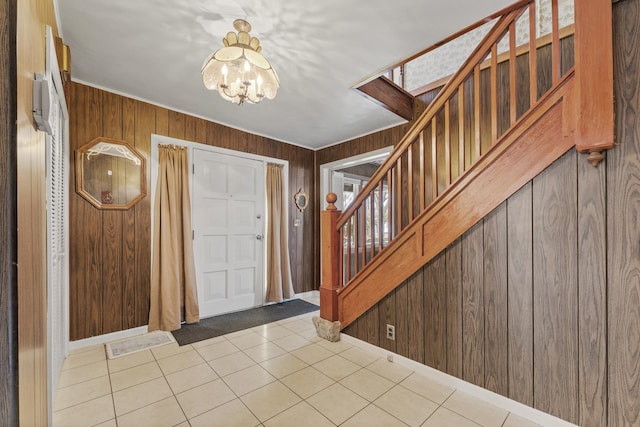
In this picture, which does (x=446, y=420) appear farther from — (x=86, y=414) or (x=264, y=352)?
(x=86, y=414)

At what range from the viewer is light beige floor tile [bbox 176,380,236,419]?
68.7 inches

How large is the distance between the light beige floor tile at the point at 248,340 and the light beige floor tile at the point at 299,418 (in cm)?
103

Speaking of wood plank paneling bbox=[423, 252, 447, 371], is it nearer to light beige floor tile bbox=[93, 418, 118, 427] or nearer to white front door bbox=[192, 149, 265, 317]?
light beige floor tile bbox=[93, 418, 118, 427]

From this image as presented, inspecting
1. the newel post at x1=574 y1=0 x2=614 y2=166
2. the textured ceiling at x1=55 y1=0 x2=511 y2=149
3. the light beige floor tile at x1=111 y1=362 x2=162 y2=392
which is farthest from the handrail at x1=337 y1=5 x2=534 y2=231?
the light beige floor tile at x1=111 y1=362 x2=162 y2=392

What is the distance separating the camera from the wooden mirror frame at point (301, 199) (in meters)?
4.47

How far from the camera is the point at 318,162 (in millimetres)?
4719

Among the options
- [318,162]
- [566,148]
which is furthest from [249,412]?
[318,162]

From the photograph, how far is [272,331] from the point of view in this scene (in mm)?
3023

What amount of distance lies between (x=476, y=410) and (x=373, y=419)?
0.68 m

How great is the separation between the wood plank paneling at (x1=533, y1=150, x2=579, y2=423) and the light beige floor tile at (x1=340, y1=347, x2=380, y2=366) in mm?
1147

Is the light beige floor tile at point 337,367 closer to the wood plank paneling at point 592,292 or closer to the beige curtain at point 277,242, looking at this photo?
the wood plank paneling at point 592,292

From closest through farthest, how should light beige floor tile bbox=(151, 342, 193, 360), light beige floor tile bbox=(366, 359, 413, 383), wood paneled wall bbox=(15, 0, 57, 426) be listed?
wood paneled wall bbox=(15, 0, 57, 426) < light beige floor tile bbox=(366, 359, 413, 383) < light beige floor tile bbox=(151, 342, 193, 360)

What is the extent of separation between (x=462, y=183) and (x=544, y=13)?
1.71 meters

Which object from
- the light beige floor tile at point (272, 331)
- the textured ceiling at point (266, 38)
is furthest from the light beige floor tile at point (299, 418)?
the textured ceiling at point (266, 38)
